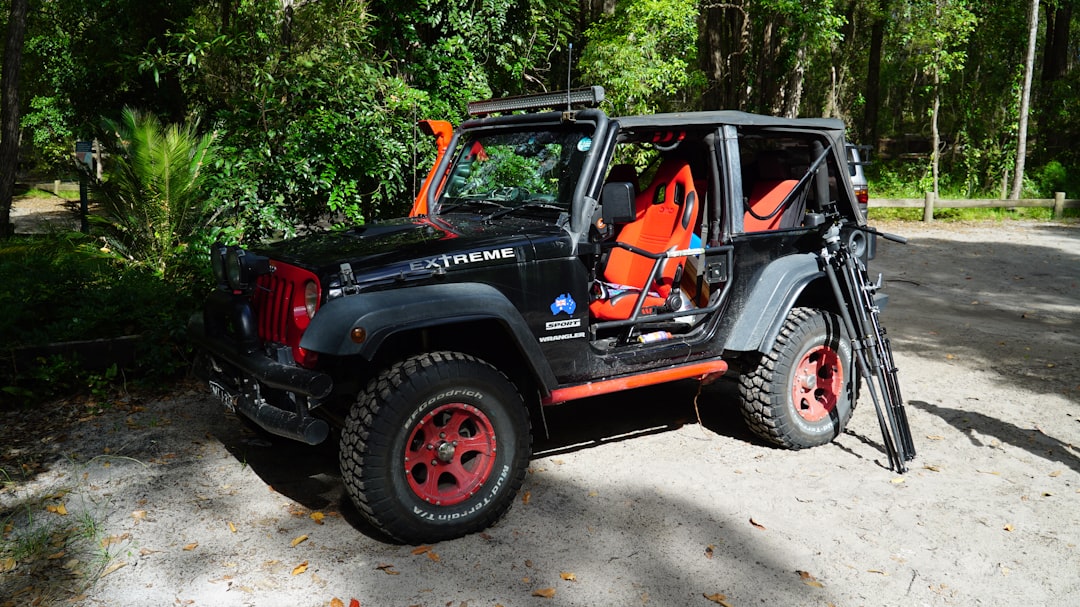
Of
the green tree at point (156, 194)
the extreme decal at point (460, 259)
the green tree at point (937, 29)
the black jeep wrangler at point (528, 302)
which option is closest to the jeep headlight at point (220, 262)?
the black jeep wrangler at point (528, 302)

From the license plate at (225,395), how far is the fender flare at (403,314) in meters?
0.80

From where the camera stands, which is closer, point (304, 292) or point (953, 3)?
point (304, 292)

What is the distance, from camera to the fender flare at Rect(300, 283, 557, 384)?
12.2 ft

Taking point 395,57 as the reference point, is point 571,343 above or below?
below

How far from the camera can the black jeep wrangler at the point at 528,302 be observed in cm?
397

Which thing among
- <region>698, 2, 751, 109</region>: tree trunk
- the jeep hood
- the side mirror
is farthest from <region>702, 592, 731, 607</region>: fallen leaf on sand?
<region>698, 2, 751, 109</region>: tree trunk

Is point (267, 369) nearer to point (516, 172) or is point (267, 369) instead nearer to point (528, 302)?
point (528, 302)

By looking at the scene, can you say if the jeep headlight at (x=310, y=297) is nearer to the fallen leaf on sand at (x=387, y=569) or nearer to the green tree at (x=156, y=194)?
the fallen leaf on sand at (x=387, y=569)

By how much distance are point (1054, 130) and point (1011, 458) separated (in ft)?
75.1

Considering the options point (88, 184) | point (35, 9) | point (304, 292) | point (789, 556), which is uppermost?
point (35, 9)

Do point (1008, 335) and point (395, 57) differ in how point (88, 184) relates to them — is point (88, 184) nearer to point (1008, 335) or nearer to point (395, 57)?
point (395, 57)

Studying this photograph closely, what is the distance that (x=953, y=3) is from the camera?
1866 centimetres

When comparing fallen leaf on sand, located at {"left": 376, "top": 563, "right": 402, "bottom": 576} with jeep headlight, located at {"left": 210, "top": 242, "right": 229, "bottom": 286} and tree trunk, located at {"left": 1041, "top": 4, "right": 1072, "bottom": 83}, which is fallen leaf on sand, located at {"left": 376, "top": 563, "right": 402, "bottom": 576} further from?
tree trunk, located at {"left": 1041, "top": 4, "right": 1072, "bottom": 83}

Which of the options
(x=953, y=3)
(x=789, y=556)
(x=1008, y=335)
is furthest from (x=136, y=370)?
(x=953, y=3)
